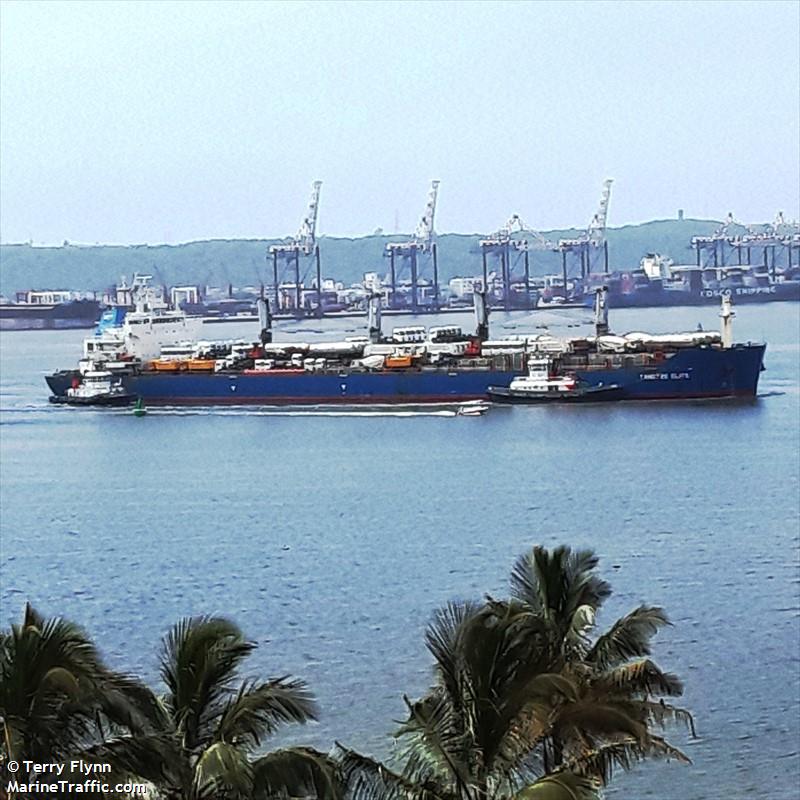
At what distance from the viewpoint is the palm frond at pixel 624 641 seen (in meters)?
4.26

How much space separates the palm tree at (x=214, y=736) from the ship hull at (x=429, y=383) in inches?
978

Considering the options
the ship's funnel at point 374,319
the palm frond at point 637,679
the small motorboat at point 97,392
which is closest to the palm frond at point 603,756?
the palm frond at point 637,679

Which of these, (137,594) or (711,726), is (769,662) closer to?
(711,726)

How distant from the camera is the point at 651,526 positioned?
53.0 ft

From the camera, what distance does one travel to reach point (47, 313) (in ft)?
243

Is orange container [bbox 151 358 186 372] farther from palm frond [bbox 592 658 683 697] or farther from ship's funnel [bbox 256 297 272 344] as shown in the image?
palm frond [bbox 592 658 683 697]

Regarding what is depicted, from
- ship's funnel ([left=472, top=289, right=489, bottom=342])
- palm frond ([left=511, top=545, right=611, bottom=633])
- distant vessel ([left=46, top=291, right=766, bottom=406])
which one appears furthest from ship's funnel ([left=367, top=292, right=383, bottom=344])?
palm frond ([left=511, top=545, right=611, bottom=633])

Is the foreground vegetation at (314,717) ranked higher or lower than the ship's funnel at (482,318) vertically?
higher

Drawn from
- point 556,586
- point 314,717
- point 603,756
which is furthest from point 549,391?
point 314,717

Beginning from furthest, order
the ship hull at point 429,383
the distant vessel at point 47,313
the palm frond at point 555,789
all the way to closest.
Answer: the distant vessel at point 47,313 < the ship hull at point 429,383 < the palm frond at point 555,789

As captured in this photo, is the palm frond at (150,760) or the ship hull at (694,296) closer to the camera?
the palm frond at (150,760)

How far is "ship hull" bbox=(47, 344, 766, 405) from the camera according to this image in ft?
93.1

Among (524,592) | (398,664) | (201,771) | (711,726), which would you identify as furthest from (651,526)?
(201,771)

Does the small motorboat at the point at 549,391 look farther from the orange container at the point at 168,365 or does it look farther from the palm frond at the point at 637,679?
the palm frond at the point at 637,679
